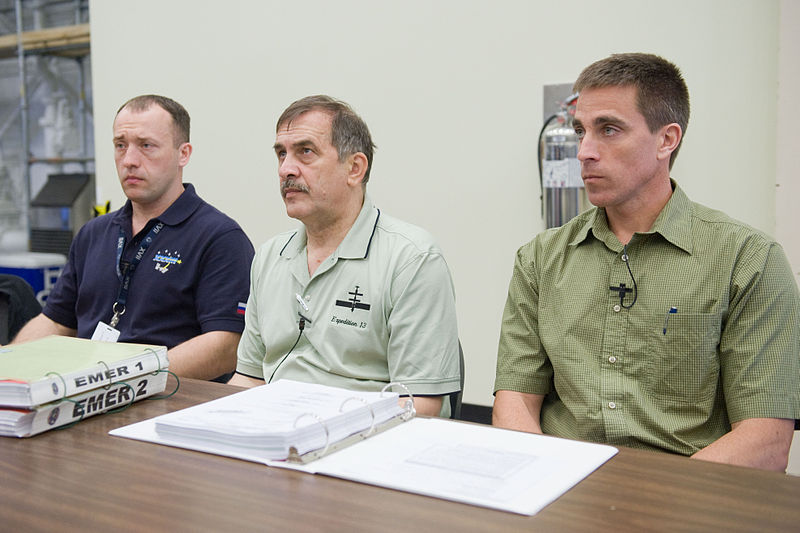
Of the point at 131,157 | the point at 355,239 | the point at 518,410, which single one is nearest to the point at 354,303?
the point at 355,239

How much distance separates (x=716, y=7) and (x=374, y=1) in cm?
165

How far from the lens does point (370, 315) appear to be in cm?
186

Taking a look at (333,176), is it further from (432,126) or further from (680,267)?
(432,126)

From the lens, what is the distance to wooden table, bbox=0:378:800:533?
89 cm

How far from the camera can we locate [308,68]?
410 cm

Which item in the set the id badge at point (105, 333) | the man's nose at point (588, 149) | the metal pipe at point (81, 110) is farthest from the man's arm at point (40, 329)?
the metal pipe at point (81, 110)

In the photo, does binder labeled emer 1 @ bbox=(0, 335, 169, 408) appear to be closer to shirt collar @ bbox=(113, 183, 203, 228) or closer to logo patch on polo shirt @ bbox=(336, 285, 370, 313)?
logo patch on polo shirt @ bbox=(336, 285, 370, 313)

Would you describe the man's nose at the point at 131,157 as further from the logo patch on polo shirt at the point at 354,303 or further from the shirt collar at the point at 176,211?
the logo patch on polo shirt at the point at 354,303

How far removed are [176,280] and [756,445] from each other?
1678mm

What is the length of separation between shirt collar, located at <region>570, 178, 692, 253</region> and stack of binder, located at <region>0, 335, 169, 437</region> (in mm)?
958

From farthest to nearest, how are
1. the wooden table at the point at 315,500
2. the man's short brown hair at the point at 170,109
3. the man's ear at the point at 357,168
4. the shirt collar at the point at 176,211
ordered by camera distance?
the man's short brown hair at the point at 170,109, the shirt collar at the point at 176,211, the man's ear at the point at 357,168, the wooden table at the point at 315,500

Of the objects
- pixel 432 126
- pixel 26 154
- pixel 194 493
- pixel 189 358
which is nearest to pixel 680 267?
pixel 194 493

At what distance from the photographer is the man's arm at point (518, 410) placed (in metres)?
1.65

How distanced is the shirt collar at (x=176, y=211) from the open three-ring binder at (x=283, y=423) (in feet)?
4.01
